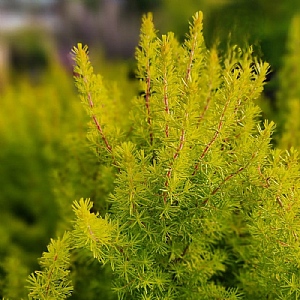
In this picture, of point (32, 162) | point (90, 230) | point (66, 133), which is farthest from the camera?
point (32, 162)

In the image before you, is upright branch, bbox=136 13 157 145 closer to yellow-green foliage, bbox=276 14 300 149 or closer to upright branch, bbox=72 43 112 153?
upright branch, bbox=72 43 112 153

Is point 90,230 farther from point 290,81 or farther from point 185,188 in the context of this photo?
point 290,81

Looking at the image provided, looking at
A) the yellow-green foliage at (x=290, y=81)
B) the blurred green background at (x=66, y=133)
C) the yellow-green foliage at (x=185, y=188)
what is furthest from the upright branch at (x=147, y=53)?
the yellow-green foliage at (x=290, y=81)

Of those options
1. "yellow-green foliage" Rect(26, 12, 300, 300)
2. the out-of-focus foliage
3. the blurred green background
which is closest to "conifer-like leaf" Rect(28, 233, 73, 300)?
"yellow-green foliage" Rect(26, 12, 300, 300)

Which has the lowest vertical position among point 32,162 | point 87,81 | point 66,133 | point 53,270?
point 53,270

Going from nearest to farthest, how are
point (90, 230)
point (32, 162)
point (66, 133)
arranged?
point (90, 230) < point (66, 133) < point (32, 162)

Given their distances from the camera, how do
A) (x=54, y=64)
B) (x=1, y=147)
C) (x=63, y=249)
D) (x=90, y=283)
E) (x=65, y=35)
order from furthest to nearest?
1. (x=65, y=35)
2. (x=54, y=64)
3. (x=1, y=147)
4. (x=90, y=283)
5. (x=63, y=249)

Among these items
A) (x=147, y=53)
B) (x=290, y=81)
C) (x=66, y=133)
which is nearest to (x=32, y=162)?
(x=66, y=133)

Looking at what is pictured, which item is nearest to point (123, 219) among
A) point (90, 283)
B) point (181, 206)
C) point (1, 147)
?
point (181, 206)

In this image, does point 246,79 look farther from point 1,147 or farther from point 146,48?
point 1,147

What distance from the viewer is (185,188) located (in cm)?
34

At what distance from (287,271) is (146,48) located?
0.20 meters

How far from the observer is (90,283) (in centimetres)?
49

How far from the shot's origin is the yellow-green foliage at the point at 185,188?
13.6 inches
